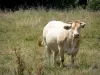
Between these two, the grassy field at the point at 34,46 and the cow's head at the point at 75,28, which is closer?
the grassy field at the point at 34,46

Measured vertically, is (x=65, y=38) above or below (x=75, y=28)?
below

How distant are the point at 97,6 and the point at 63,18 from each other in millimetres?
10995

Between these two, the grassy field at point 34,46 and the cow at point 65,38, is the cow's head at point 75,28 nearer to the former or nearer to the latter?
the cow at point 65,38

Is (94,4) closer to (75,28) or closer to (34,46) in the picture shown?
(34,46)

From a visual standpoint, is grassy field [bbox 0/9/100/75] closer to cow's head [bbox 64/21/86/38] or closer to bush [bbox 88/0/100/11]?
cow's head [bbox 64/21/86/38]

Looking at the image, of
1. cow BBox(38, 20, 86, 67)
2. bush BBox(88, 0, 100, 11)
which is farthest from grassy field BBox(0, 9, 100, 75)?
bush BBox(88, 0, 100, 11)

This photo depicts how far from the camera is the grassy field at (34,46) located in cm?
890

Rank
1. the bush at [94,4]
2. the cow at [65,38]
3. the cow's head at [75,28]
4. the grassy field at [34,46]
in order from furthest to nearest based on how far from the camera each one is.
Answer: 1. the bush at [94,4]
2. the cow at [65,38]
3. the cow's head at [75,28]
4. the grassy field at [34,46]

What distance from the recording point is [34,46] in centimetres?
1337

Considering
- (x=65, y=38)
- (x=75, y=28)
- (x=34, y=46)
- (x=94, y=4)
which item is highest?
(x=75, y=28)

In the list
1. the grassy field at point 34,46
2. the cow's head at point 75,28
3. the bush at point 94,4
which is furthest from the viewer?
the bush at point 94,4

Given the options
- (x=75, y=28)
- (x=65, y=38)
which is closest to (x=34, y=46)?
(x=65, y=38)

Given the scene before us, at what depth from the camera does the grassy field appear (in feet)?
29.2

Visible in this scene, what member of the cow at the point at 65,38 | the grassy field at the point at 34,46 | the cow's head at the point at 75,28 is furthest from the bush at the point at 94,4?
the cow's head at the point at 75,28
